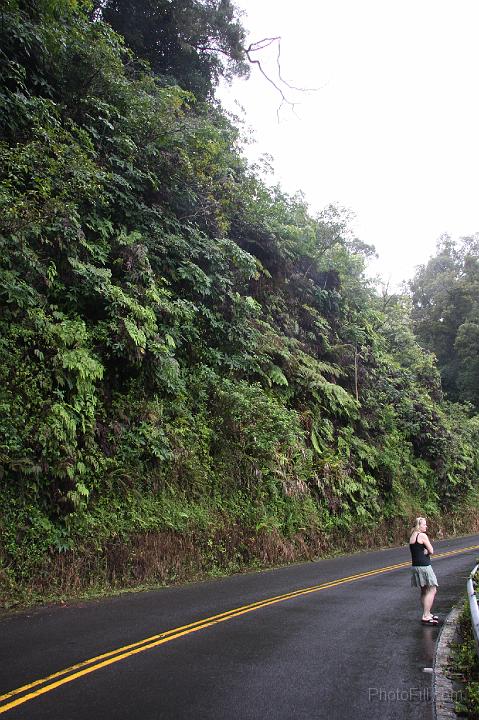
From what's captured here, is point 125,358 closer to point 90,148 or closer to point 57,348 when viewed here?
point 57,348

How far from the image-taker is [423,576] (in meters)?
7.38

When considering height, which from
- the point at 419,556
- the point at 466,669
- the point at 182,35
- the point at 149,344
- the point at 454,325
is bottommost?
the point at 466,669

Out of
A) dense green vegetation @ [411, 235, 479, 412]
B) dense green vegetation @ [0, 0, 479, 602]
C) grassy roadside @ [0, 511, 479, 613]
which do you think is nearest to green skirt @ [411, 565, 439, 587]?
grassy roadside @ [0, 511, 479, 613]

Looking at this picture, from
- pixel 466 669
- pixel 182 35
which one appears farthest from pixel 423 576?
pixel 182 35

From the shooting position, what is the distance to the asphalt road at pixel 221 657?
4.20m

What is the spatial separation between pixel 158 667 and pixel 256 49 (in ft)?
42.8

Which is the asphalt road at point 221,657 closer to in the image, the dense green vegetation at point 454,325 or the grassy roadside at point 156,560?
the grassy roadside at point 156,560

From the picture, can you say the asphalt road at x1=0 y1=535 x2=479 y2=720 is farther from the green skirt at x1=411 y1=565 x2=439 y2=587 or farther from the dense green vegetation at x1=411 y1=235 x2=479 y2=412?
the dense green vegetation at x1=411 y1=235 x2=479 y2=412

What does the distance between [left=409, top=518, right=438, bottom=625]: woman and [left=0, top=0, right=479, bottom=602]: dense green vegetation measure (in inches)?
190

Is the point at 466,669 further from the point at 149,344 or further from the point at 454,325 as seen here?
the point at 454,325

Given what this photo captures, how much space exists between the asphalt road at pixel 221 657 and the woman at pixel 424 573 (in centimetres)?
24

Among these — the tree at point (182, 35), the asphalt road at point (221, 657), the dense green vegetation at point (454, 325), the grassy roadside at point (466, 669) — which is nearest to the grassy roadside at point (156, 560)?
the asphalt road at point (221, 657)

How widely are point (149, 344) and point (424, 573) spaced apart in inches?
266

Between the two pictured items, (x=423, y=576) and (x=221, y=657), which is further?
(x=423, y=576)
